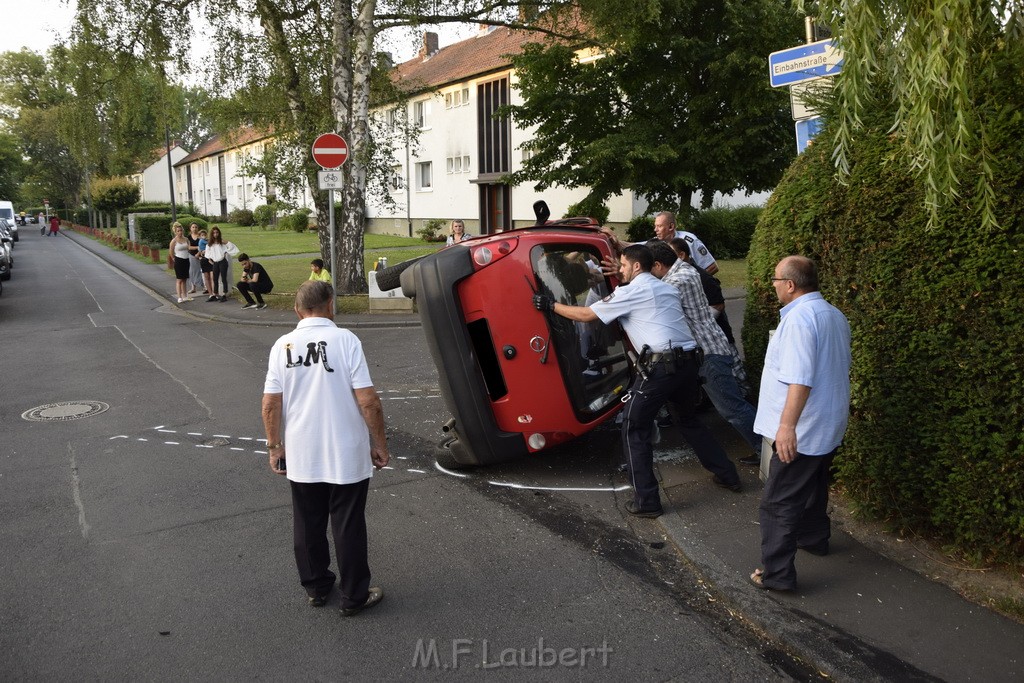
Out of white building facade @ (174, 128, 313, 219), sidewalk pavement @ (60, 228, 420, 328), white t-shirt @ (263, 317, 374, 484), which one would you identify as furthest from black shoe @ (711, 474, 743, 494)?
white building facade @ (174, 128, 313, 219)

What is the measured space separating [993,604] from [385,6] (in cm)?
1588

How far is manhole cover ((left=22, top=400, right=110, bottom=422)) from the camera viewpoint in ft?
28.3

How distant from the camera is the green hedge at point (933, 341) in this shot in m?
4.09

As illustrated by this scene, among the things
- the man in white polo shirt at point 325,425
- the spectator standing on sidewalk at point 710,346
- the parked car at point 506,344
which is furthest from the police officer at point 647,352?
the man in white polo shirt at point 325,425

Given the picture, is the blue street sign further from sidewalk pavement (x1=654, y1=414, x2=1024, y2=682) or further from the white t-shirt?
the white t-shirt

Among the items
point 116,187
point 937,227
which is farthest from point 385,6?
point 116,187

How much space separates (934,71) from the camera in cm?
397

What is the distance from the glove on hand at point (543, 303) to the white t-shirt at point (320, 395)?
207 centimetres

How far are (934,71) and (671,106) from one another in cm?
→ 1946

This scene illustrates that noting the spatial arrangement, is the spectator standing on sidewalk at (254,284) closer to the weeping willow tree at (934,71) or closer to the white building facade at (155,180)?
the weeping willow tree at (934,71)

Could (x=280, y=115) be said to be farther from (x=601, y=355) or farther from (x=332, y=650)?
(x=332, y=650)

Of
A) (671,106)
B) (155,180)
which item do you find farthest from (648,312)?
(155,180)

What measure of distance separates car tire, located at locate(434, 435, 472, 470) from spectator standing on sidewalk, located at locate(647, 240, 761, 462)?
76.3 inches

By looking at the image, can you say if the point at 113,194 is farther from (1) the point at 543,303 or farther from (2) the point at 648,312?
(2) the point at 648,312
